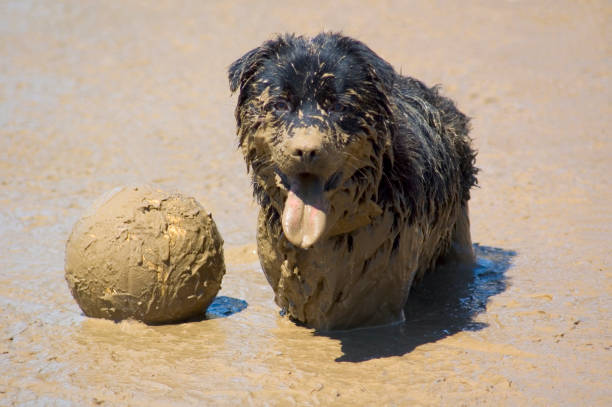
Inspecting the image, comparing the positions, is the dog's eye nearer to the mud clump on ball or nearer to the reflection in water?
the mud clump on ball

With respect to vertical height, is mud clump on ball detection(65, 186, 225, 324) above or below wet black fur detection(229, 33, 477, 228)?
below

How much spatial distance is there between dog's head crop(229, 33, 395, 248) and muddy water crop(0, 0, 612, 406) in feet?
3.53

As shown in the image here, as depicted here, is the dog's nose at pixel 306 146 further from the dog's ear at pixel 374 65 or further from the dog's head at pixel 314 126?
the dog's ear at pixel 374 65

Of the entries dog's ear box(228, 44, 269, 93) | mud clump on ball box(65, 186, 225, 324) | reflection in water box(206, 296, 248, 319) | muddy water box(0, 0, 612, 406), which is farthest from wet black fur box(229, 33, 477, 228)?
reflection in water box(206, 296, 248, 319)

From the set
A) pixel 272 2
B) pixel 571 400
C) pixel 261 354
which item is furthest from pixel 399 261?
pixel 272 2

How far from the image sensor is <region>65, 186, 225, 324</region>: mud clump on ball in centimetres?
579

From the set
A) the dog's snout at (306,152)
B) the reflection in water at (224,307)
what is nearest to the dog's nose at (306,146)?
the dog's snout at (306,152)

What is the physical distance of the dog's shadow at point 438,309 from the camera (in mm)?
5527

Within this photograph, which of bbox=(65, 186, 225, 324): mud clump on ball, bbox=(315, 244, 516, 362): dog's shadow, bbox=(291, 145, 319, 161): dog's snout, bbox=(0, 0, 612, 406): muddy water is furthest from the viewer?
bbox=(65, 186, 225, 324): mud clump on ball

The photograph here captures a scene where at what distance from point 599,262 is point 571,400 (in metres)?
3.08

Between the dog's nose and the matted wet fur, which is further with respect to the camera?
the matted wet fur

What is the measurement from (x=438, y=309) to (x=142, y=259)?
2.41 m

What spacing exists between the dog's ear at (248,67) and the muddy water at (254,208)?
184 centimetres

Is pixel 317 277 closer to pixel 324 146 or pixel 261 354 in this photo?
pixel 261 354
